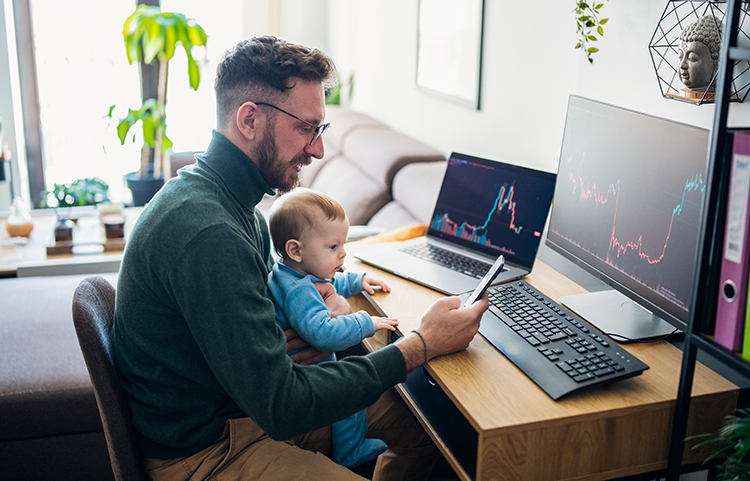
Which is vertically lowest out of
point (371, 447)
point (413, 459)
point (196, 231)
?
point (413, 459)

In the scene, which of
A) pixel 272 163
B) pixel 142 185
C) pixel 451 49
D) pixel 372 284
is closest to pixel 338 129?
pixel 451 49

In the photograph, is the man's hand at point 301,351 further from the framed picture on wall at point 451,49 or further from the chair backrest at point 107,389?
the framed picture on wall at point 451,49

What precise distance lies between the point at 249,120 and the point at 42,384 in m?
1.03

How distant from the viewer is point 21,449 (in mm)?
1723

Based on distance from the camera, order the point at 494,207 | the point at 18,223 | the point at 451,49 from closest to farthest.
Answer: the point at 494,207 < the point at 451,49 < the point at 18,223

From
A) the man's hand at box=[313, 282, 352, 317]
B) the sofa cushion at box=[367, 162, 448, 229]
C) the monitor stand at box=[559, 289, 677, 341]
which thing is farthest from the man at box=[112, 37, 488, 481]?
the sofa cushion at box=[367, 162, 448, 229]

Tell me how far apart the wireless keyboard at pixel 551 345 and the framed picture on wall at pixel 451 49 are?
1.28 m

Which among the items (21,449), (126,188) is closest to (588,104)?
(21,449)

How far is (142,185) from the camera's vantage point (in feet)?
13.6

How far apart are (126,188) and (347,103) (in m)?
1.71

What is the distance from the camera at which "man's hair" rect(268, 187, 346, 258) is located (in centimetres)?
133

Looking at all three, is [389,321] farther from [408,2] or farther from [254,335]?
[408,2]

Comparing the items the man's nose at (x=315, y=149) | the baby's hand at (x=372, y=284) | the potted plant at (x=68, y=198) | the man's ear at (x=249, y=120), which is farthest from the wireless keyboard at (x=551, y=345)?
the potted plant at (x=68, y=198)

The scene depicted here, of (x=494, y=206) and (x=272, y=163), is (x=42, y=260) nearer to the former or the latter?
(x=272, y=163)
